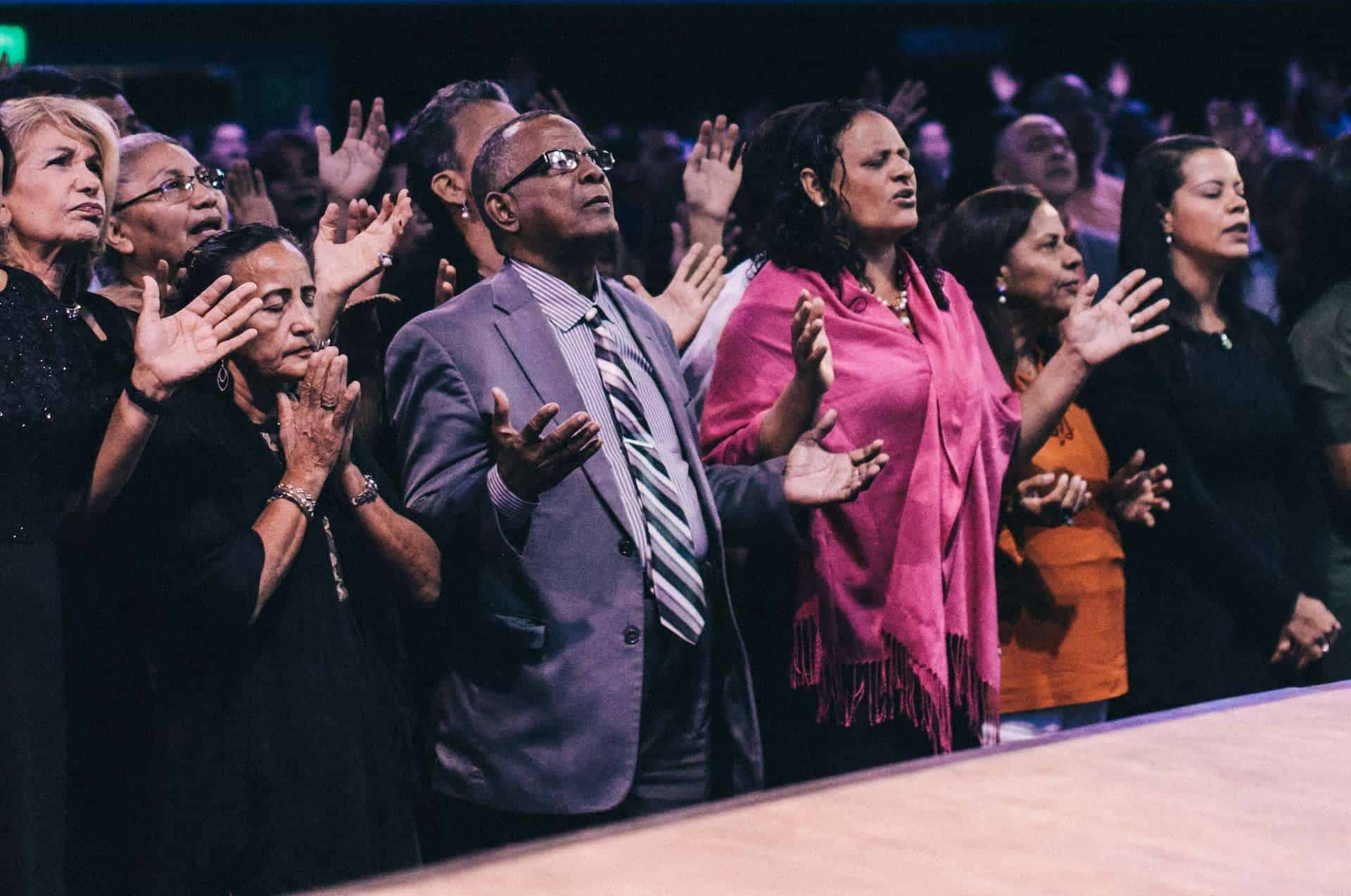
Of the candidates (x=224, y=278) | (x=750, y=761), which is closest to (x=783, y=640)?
(x=750, y=761)

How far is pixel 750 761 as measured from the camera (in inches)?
103

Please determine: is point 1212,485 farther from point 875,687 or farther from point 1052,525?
point 875,687

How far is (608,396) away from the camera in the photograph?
262 centimetres

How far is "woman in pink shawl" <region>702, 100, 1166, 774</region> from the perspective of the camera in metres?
2.90

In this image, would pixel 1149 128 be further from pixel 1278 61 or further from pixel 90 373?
pixel 90 373

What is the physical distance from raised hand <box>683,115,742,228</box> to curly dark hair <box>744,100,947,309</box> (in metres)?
0.37

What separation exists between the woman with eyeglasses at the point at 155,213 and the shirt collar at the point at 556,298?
0.62 m

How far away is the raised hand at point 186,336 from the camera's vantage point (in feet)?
7.30

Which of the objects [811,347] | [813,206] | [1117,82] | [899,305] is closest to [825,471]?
[811,347]

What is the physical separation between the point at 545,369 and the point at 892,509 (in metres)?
0.76

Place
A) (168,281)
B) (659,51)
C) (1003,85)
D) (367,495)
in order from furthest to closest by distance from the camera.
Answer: (659,51)
(1003,85)
(168,281)
(367,495)

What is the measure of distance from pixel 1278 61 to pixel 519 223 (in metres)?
7.83

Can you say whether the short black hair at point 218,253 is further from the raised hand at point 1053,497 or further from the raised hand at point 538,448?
the raised hand at point 1053,497

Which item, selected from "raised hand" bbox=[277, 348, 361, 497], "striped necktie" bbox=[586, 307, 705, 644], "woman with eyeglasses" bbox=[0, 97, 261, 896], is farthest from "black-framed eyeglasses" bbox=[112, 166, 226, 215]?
"striped necktie" bbox=[586, 307, 705, 644]
